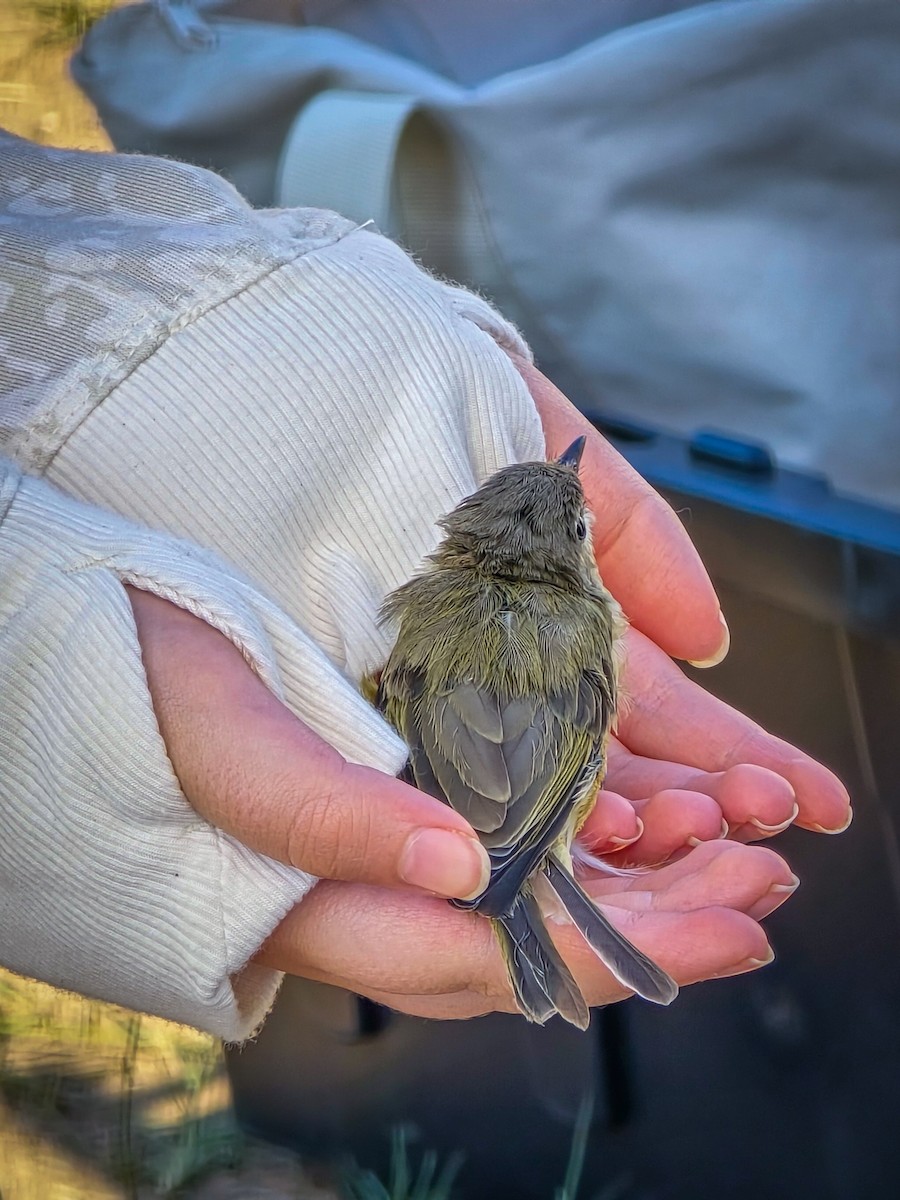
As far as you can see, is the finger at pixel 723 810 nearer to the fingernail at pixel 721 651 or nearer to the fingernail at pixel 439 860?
the fingernail at pixel 721 651

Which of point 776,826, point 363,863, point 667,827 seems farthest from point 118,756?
point 776,826

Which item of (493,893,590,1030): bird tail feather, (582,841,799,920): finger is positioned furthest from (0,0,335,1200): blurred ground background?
(582,841,799,920): finger

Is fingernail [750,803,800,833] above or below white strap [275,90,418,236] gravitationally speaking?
below

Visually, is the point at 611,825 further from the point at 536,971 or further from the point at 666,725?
the point at 536,971

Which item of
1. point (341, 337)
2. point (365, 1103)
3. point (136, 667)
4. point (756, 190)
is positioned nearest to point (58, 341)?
point (341, 337)

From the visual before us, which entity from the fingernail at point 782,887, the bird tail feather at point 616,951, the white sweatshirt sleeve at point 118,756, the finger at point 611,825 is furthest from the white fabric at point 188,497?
the fingernail at point 782,887

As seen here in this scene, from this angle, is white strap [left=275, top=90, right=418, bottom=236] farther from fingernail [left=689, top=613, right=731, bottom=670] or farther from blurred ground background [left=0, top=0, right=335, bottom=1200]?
fingernail [left=689, top=613, right=731, bottom=670]

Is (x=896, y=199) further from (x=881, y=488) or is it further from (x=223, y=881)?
(x=223, y=881)
